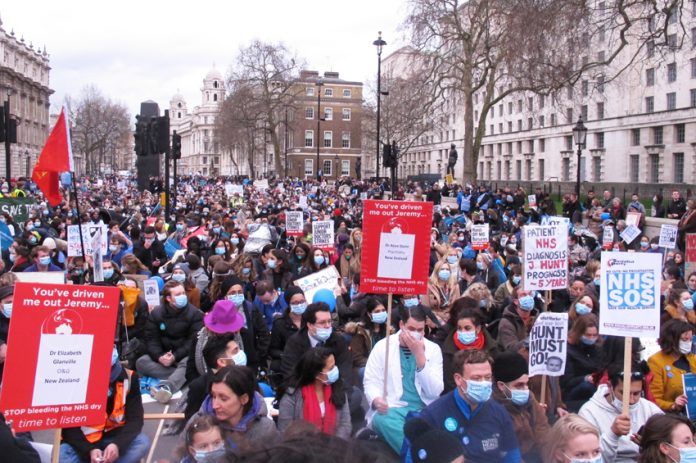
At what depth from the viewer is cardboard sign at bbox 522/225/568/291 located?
795cm

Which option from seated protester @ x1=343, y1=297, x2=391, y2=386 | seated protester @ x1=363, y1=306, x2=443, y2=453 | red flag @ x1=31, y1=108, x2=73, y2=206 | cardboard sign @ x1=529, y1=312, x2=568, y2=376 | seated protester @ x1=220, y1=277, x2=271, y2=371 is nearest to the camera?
seated protester @ x1=363, y1=306, x2=443, y2=453

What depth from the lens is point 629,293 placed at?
5664 millimetres

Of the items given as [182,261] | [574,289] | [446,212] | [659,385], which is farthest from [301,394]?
[446,212]

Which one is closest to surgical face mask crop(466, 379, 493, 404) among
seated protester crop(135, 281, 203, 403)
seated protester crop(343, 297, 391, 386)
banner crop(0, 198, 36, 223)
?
seated protester crop(343, 297, 391, 386)

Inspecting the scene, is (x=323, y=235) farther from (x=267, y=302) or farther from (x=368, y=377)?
(x=368, y=377)

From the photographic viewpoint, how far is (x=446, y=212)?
2097 cm

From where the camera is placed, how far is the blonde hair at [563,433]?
4014mm

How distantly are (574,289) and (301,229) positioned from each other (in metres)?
7.62

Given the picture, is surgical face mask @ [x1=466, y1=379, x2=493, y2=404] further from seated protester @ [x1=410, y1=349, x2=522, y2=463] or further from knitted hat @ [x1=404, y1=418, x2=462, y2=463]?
knitted hat @ [x1=404, y1=418, x2=462, y2=463]

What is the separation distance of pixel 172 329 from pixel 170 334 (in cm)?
7

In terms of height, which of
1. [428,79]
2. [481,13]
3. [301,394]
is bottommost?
[301,394]

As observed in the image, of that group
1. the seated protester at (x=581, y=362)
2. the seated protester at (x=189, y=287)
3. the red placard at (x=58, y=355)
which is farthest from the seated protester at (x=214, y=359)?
the seated protester at (x=581, y=362)

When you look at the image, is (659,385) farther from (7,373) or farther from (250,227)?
(250,227)

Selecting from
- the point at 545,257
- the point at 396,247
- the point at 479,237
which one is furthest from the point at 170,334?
the point at 479,237
